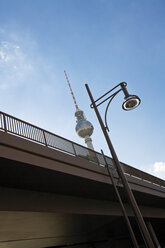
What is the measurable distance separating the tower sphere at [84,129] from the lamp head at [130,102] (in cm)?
7355

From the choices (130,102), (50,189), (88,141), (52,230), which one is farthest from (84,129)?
(130,102)

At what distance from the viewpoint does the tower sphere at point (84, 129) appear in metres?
80.9

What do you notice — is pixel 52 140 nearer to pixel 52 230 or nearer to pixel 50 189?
pixel 50 189

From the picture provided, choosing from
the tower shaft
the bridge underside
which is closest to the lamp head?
the bridge underside

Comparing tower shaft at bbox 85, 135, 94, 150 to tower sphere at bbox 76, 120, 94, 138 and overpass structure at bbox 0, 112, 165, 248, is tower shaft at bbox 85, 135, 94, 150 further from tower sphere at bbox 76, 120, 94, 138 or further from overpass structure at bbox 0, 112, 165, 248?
overpass structure at bbox 0, 112, 165, 248

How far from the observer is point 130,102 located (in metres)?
7.03

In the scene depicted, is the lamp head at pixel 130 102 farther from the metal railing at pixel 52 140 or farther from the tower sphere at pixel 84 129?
the tower sphere at pixel 84 129

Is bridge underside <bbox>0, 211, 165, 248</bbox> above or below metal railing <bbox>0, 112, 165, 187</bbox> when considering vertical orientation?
below

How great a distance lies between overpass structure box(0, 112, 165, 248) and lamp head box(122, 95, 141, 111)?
110 inches

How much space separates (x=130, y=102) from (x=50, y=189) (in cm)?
527

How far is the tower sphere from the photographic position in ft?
266

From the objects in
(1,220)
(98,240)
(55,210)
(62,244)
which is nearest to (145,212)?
(98,240)

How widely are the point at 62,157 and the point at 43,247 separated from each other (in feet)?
35.2

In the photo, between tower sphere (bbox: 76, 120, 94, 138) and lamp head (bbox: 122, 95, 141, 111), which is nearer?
lamp head (bbox: 122, 95, 141, 111)
